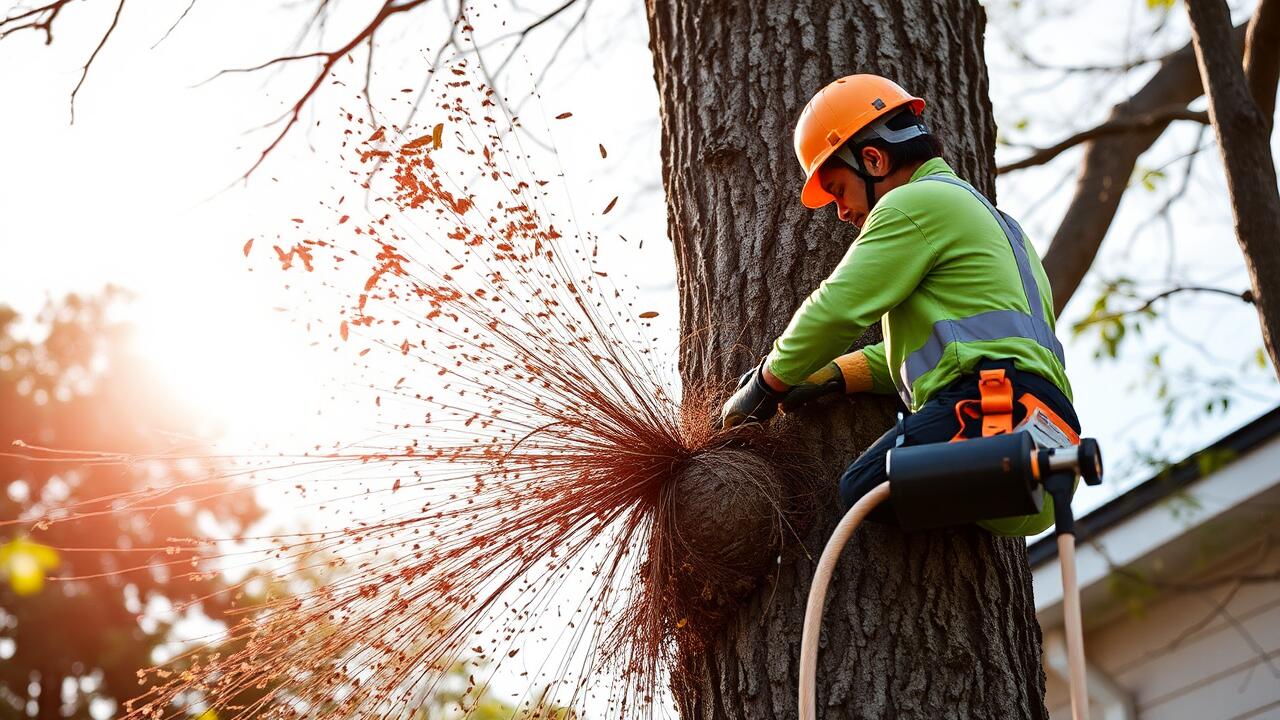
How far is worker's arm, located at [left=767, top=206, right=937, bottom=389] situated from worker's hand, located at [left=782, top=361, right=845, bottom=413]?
0.70 feet

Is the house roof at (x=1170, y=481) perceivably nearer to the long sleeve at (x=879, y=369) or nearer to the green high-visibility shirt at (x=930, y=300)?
the long sleeve at (x=879, y=369)

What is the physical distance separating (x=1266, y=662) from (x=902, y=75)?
3.67 meters

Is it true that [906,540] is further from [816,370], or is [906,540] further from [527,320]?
[527,320]

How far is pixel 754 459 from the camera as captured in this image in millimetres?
2715

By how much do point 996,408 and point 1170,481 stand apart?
3.61 meters

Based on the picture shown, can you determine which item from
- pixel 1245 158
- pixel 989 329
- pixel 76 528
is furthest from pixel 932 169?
pixel 76 528

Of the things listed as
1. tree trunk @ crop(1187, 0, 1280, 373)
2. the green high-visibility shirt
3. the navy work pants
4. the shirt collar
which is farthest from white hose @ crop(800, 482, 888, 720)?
tree trunk @ crop(1187, 0, 1280, 373)

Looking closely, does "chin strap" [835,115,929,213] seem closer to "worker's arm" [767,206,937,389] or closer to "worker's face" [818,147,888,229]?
"worker's face" [818,147,888,229]

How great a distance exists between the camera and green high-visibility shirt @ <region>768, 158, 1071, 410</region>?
2.43m

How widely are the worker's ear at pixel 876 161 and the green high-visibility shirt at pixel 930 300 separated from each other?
22 cm

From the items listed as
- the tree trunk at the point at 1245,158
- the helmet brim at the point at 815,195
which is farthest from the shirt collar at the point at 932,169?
the tree trunk at the point at 1245,158

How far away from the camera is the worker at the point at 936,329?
238 centimetres

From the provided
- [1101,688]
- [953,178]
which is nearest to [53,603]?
[1101,688]

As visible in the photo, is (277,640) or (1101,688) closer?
(277,640)
